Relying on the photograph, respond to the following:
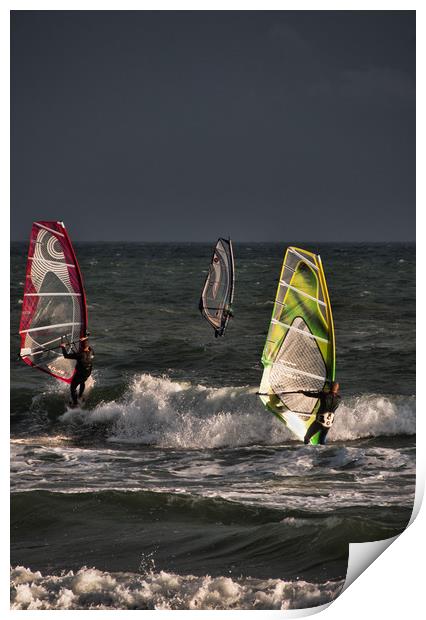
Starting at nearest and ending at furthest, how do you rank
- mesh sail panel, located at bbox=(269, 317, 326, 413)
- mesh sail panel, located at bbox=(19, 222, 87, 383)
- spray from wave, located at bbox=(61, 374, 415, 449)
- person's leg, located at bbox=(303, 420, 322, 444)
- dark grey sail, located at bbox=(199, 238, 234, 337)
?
mesh sail panel, located at bbox=(269, 317, 326, 413) < person's leg, located at bbox=(303, 420, 322, 444) < mesh sail panel, located at bbox=(19, 222, 87, 383) < dark grey sail, located at bbox=(199, 238, 234, 337) < spray from wave, located at bbox=(61, 374, 415, 449)

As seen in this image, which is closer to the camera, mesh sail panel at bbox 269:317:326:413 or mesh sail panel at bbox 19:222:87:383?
mesh sail panel at bbox 269:317:326:413

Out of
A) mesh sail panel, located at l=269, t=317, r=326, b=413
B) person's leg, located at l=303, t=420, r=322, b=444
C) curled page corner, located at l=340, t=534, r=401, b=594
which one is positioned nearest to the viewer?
mesh sail panel, located at l=269, t=317, r=326, b=413

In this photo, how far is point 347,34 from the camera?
21.4 ft

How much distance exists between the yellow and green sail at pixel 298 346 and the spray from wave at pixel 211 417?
2295 mm

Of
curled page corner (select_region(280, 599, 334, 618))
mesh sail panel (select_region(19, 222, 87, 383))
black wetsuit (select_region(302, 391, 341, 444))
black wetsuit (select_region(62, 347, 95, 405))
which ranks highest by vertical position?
mesh sail panel (select_region(19, 222, 87, 383))

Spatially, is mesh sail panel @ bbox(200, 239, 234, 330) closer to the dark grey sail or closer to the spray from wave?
the dark grey sail

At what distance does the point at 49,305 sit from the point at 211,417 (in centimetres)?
259

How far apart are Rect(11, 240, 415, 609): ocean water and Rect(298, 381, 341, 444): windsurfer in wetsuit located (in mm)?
834

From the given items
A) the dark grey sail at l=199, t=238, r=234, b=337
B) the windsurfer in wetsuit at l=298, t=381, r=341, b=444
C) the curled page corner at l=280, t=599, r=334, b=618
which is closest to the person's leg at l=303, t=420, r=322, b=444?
the windsurfer in wetsuit at l=298, t=381, r=341, b=444

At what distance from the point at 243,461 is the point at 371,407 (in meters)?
1.60

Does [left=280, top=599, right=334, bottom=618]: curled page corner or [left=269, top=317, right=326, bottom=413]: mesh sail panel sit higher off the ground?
[left=269, top=317, right=326, bottom=413]: mesh sail panel

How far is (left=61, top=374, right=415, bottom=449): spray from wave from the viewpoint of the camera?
26.6 feet

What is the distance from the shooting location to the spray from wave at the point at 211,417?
811cm
